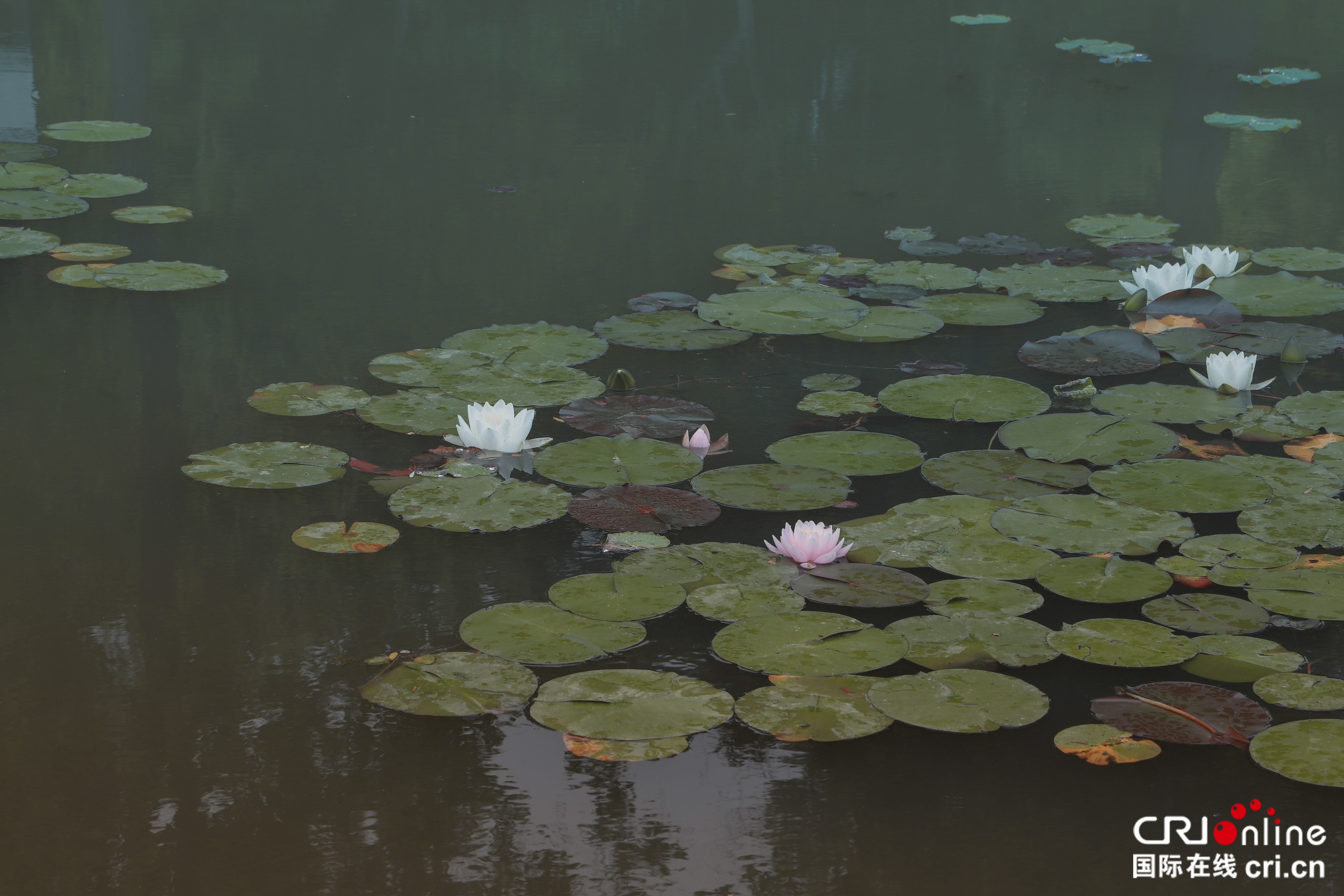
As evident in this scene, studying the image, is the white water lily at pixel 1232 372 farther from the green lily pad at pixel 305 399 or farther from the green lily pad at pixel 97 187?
the green lily pad at pixel 97 187

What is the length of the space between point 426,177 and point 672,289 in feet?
8.23

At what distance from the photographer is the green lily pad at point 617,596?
2686mm

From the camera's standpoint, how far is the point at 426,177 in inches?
276

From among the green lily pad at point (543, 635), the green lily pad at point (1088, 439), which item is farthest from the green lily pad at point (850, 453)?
the green lily pad at point (543, 635)

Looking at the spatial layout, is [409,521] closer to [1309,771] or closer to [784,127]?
[1309,771]

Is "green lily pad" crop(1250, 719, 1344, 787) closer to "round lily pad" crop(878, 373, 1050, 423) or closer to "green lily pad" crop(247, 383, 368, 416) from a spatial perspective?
"round lily pad" crop(878, 373, 1050, 423)

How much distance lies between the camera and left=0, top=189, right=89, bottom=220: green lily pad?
5859mm

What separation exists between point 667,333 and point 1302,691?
8.96 feet

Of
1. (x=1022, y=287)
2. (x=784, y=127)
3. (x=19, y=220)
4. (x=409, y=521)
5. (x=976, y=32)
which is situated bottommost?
(x=409, y=521)

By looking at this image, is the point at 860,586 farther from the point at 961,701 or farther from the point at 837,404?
the point at 837,404

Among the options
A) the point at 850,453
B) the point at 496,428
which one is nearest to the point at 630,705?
the point at 496,428

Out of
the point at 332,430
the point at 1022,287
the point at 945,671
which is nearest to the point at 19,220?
the point at 332,430

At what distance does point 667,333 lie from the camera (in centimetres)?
460

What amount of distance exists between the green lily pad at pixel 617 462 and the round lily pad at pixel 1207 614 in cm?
133
